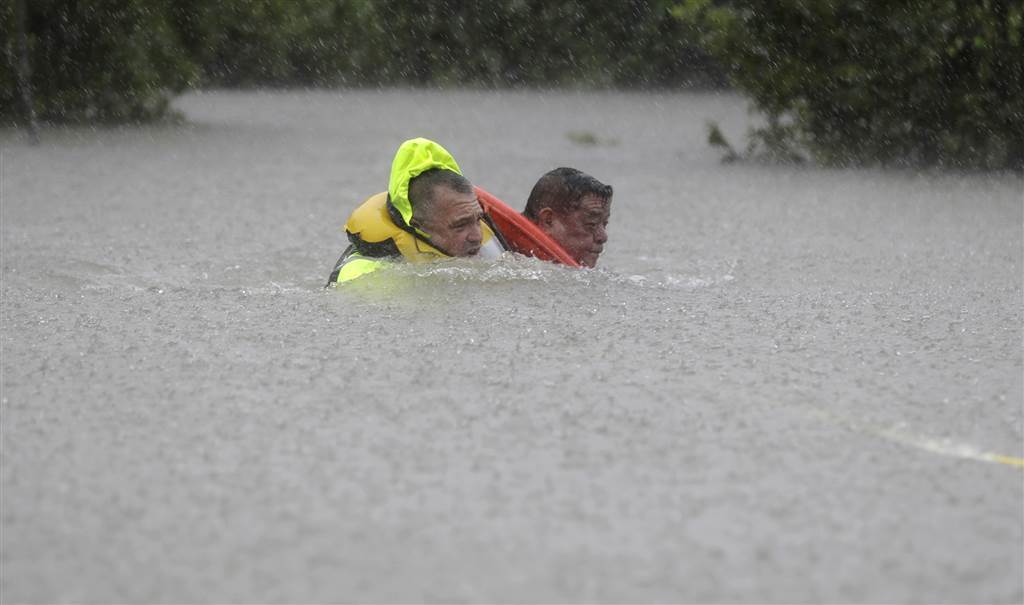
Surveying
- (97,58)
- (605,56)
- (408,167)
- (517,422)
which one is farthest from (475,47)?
(517,422)

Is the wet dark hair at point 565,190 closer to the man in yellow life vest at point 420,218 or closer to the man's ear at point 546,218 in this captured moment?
the man's ear at point 546,218

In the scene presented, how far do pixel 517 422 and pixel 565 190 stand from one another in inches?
106

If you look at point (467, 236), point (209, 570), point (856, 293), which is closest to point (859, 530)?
point (209, 570)

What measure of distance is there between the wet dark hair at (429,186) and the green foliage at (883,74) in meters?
7.28

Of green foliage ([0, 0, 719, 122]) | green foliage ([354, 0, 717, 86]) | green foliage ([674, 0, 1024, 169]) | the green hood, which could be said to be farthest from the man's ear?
green foliage ([354, 0, 717, 86])

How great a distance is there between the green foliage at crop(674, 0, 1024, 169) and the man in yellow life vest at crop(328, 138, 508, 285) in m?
7.26

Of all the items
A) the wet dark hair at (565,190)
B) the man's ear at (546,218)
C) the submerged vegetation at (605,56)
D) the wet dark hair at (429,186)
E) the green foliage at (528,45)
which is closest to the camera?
the wet dark hair at (429,186)

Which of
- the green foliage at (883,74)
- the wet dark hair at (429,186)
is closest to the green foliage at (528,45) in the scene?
the green foliage at (883,74)

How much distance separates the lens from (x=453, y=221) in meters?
6.70

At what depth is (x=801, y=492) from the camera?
3.94m

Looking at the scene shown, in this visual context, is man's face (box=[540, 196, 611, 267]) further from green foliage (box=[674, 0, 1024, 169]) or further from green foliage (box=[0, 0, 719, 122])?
green foliage (box=[0, 0, 719, 122])

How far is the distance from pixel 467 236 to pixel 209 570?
342 cm

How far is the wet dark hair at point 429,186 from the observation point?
21.9ft

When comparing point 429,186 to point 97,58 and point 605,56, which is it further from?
point 605,56
